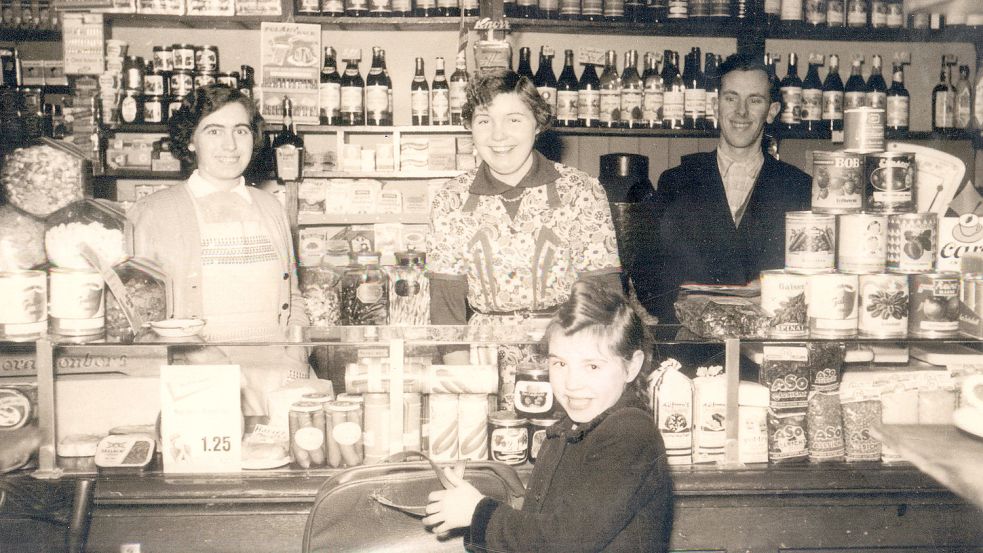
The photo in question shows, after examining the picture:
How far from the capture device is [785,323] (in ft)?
6.08

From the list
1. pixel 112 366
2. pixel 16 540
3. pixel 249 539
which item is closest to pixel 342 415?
pixel 249 539

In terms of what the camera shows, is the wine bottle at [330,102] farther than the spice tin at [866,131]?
Yes

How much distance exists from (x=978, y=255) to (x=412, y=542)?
141 cm

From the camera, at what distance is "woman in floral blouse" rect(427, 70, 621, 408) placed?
89.7 inches

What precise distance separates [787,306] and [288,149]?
264 centimetres

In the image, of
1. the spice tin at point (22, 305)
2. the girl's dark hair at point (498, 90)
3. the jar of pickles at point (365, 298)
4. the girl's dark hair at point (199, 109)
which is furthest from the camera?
the jar of pickles at point (365, 298)

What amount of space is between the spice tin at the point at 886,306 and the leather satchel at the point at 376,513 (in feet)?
3.19

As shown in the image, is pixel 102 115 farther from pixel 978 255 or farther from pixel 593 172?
pixel 978 255

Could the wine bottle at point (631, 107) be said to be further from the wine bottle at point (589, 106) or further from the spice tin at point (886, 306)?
the spice tin at point (886, 306)

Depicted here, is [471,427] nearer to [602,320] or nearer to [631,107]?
[602,320]

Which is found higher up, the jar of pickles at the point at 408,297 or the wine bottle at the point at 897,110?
the wine bottle at the point at 897,110

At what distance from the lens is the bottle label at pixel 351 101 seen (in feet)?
12.9

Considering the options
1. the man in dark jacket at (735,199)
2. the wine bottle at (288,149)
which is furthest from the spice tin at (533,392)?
the wine bottle at (288,149)

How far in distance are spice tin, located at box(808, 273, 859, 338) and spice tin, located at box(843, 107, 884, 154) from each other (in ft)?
1.00
